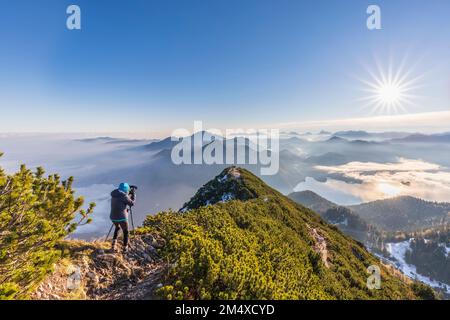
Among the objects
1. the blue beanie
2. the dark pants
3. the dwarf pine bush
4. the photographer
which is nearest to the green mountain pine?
the dark pants

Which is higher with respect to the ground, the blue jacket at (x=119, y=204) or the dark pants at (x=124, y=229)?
the blue jacket at (x=119, y=204)

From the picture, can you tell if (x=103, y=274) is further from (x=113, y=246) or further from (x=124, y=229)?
(x=124, y=229)

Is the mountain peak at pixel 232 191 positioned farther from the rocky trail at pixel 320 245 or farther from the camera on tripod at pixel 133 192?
the camera on tripod at pixel 133 192

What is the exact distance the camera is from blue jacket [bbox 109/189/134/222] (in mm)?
8999

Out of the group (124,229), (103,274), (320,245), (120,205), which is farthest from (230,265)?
(320,245)

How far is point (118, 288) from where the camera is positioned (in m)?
8.09

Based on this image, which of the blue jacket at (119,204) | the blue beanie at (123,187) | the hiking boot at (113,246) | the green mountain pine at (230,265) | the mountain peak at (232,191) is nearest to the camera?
the green mountain pine at (230,265)

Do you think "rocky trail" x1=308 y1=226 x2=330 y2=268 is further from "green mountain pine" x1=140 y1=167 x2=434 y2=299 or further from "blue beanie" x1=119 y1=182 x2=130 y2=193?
"blue beanie" x1=119 y1=182 x2=130 y2=193

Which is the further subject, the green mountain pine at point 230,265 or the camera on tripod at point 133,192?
the camera on tripod at point 133,192

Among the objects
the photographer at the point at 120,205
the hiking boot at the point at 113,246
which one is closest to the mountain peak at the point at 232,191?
the hiking boot at the point at 113,246

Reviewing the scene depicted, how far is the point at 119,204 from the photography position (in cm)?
911

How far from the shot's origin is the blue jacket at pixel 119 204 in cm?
900
